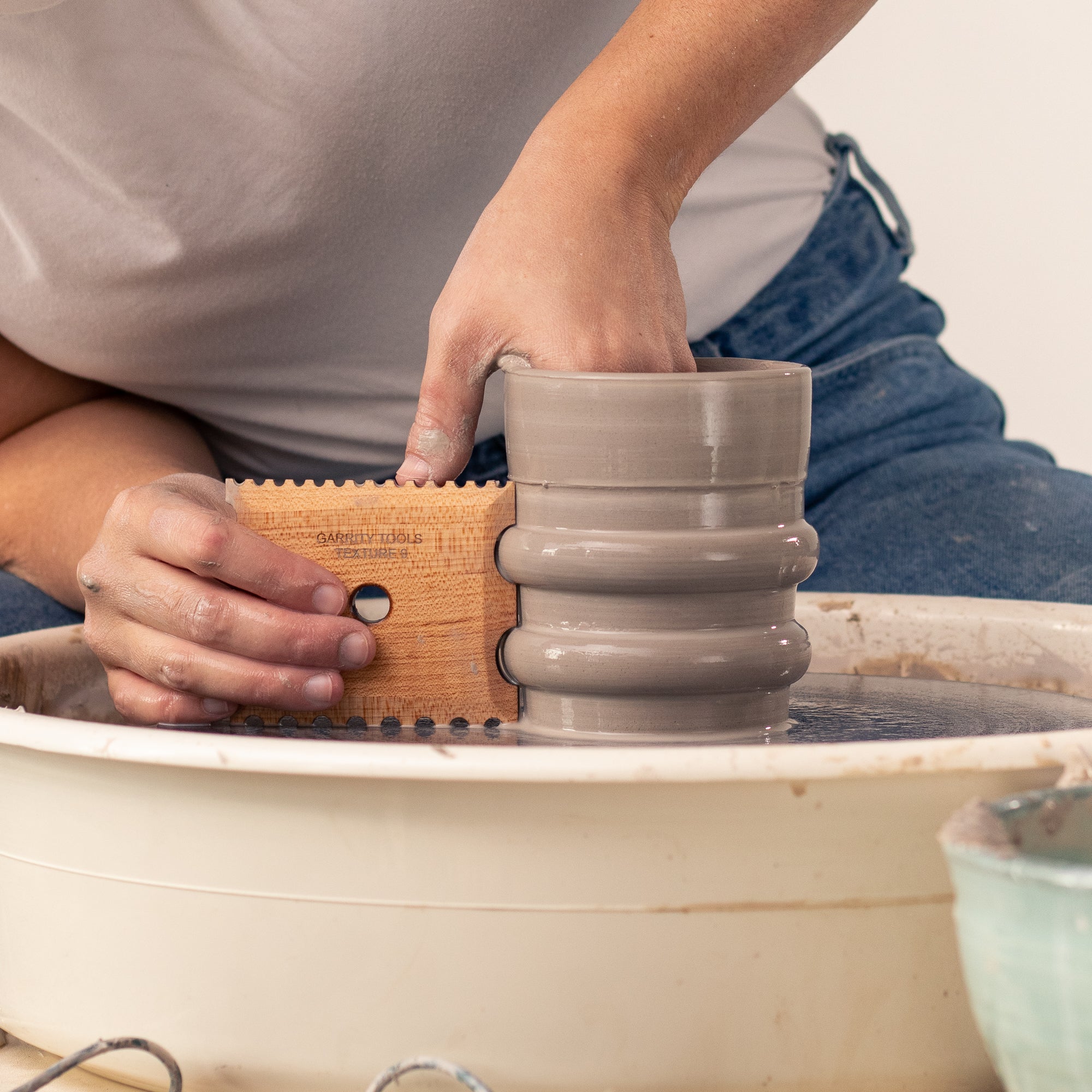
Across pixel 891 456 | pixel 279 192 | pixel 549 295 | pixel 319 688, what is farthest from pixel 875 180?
pixel 319 688

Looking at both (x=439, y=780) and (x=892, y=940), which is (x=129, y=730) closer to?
(x=439, y=780)

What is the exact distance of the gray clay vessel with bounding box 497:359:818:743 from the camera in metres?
0.51

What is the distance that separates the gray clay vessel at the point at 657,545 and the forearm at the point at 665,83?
0.11 m

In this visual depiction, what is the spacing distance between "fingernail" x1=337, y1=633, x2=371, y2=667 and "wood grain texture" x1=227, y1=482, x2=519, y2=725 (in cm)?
1

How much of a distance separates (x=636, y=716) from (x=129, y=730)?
20cm

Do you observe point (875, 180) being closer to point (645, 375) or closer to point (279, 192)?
point (279, 192)

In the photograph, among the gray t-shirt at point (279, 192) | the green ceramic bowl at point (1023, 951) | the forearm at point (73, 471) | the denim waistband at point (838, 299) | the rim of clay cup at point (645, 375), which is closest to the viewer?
the green ceramic bowl at point (1023, 951)

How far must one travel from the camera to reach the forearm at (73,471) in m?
0.86

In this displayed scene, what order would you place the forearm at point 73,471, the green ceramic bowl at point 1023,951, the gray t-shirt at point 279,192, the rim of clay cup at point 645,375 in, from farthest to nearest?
the forearm at point 73,471, the gray t-shirt at point 279,192, the rim of clay cup at point 645,375, the green ceramic bowl at point 1023,951

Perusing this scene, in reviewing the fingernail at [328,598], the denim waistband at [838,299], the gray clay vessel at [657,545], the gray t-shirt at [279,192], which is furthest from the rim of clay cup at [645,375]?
the denim waistband at [838,299]

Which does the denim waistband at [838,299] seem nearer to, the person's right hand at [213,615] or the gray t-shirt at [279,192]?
the gray t-shirt at [279,192]

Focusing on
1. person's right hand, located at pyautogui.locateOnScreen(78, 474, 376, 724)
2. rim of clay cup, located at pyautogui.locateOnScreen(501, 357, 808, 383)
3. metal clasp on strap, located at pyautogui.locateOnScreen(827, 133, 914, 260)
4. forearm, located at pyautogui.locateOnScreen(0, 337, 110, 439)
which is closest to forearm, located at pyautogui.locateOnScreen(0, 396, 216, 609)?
forearm, located at pyautogui.locateOnScreen(0, 337, 110, 439)

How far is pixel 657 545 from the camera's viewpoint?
0.51m

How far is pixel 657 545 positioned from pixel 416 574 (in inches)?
4.6
